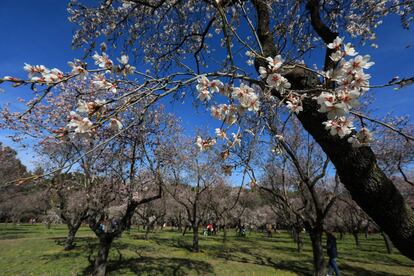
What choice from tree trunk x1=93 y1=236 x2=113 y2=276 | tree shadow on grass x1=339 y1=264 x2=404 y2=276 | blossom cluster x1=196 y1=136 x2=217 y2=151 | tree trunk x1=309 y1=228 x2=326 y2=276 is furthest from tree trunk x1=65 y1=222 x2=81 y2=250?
blossom cluster x1=196 y1=136 x2=217 y2=151

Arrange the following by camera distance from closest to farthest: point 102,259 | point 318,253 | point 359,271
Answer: point 102,259 < point 318,253 < point 359,271

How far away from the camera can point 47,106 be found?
12.8 metres

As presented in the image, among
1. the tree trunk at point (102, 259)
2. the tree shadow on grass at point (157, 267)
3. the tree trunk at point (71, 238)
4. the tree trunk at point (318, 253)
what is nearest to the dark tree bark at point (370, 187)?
the tree trunk at point (318, 253)

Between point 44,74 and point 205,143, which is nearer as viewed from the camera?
point 44,74

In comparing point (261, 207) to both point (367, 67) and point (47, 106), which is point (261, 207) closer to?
point (47, 106)

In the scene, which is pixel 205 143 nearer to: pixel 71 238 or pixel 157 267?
pixel 157 267

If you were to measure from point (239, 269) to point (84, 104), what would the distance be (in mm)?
12532

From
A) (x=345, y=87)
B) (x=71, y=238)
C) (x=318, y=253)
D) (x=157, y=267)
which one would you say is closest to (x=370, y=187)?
(x=345, y=87)

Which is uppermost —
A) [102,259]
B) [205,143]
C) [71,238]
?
[205,143]

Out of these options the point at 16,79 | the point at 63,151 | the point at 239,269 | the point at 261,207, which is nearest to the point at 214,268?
the point at 239,269

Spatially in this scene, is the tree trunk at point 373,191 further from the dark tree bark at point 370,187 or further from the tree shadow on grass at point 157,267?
the tree shadow on grass at point 157,267

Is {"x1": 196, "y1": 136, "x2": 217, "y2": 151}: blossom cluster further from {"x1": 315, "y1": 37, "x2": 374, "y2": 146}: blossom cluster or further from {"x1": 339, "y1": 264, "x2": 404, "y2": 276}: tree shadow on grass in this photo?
{"x1": 339, "y1": 264, "x2": 404, "y2": 276}: tree shadow on grass

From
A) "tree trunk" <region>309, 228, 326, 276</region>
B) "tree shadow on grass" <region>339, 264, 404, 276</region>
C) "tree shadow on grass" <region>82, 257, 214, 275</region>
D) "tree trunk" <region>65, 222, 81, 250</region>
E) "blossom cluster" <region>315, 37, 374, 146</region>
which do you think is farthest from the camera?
"tree trunk" <region>65, 222, 81, 250</region>

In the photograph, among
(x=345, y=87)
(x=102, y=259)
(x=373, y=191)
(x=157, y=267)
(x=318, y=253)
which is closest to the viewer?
(x=345, y=87)
